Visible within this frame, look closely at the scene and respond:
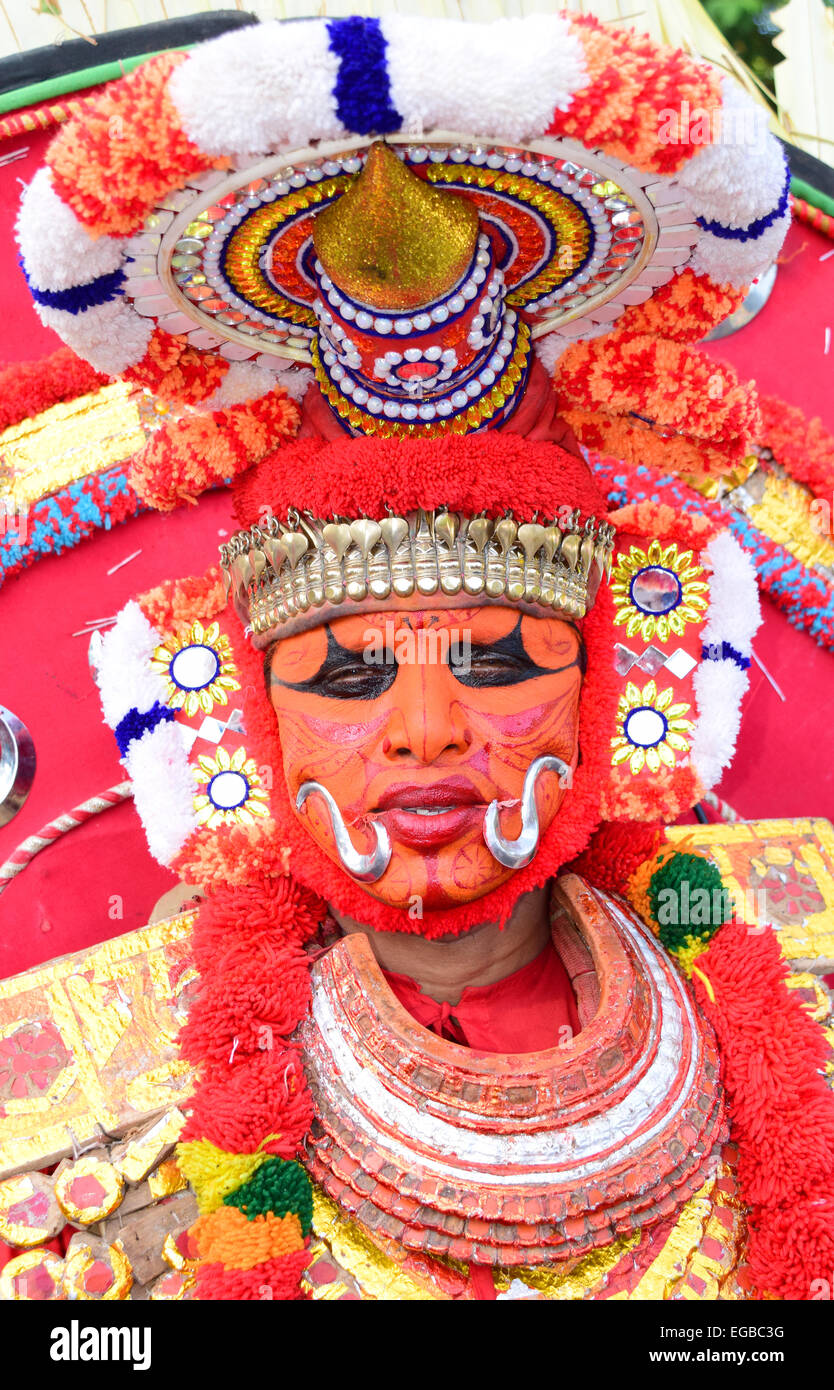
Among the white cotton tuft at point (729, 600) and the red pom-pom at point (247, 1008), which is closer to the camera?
the red pom-pom at point (247, 1008)

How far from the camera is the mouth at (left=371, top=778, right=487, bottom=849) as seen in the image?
7.11 feet

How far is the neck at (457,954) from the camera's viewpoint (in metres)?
2.44

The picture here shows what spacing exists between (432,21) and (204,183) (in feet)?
1.34

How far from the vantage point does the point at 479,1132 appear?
7.27ft

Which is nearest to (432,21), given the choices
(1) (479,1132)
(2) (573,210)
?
(2) (573,210)

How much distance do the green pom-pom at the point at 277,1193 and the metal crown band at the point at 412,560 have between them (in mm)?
976

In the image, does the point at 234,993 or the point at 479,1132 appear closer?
the point at 479,1132

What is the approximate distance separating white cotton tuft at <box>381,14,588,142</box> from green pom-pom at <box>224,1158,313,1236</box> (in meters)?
1.71

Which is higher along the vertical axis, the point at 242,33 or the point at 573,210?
the point at 242,33

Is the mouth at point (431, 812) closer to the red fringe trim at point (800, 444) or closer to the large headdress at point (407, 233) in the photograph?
the large headdress at point (407, 233)

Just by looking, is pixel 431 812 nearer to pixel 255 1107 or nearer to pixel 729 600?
pixel 255 1107

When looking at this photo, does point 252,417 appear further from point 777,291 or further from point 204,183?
point 777,291

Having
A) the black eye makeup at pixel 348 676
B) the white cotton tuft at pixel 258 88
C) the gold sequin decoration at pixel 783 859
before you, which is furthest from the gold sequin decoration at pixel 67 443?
the gold sequin decoration at pixel 783 859

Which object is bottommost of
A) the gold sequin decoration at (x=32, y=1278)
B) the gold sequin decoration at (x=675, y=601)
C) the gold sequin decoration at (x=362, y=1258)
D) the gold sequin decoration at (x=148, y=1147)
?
the gold sequin decoration at (x=32, y=1278)
